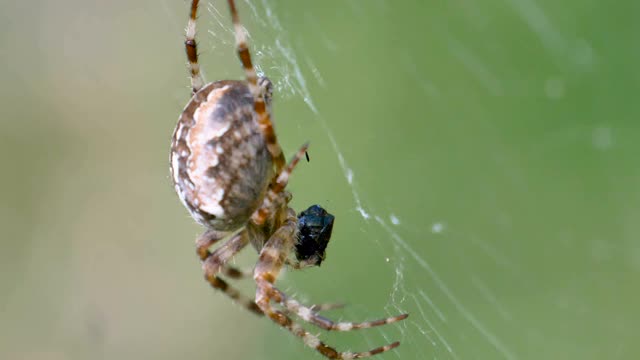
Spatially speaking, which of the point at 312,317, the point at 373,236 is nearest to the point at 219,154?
the point at 312,317

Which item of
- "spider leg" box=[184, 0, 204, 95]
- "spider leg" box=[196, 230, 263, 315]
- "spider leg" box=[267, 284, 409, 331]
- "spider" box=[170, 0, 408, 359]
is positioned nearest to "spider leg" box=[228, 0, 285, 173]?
"spider" box=[170, 0, 408, 359]

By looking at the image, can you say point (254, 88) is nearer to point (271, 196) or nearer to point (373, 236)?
point (271, 196)

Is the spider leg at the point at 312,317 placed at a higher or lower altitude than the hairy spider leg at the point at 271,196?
lower

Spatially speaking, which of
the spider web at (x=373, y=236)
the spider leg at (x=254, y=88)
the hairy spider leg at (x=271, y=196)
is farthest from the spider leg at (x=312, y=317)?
the spider leg at (x=254, y=88)

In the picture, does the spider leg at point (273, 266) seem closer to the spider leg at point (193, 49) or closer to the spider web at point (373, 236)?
the spider web at point (373, 236)

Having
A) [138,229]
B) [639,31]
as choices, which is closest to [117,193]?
[138,229]

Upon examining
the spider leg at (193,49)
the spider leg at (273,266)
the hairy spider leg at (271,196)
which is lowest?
the spider leg at (273,266)

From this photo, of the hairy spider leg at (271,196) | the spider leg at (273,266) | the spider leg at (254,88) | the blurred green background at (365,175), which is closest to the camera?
the spider leg at (254,88)

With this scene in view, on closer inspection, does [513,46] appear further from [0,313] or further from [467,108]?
[0,313]

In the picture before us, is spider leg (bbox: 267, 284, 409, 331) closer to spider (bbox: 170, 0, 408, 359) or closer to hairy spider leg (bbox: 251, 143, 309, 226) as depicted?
spider (bbox: 170, 0, 408, 359)
